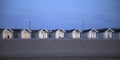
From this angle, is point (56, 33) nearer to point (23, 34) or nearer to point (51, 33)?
point (51, 33)

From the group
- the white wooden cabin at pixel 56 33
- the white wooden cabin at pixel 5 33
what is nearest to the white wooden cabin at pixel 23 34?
the white wooden cabin at pixel 5 33

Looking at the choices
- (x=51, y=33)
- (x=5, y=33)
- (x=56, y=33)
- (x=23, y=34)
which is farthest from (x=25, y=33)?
(x=56, y=33)

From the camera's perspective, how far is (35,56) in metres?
3.11

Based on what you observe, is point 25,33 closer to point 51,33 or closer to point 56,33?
point 51,33

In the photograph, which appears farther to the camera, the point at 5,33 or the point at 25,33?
the point at 25,33

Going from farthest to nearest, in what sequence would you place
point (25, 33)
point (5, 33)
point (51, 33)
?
point (51, 33) < point (25, 33) < point (5, 33)

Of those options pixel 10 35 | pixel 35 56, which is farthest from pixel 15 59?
pixel 10 35

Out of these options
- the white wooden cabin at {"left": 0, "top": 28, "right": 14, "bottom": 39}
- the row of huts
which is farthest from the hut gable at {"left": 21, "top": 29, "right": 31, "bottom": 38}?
the white wooden cabin at {"left": 0, "top": 28, "right": 14, "bottom": 39}

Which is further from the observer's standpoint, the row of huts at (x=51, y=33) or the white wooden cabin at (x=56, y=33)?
the white wooden cabin at (x=56, y=33)

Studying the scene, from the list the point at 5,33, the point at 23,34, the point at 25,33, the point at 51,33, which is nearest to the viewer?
the point at 5,33

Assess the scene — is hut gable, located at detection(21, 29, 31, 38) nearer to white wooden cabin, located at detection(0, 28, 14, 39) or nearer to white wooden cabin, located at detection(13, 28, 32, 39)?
white wooden cabin, located at detection(13, 28, 32, 39)

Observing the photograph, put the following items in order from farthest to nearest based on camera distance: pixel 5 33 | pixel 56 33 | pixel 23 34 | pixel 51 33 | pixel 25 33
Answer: pixel 56 33 → pixel 51 33 → pixel 23 34 → pixel 25 33 → pixel 5 33

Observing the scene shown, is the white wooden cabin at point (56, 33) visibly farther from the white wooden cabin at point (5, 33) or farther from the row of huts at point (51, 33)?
the white wooden cabin at point (5, 33)

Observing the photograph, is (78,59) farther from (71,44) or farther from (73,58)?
(71,44)
